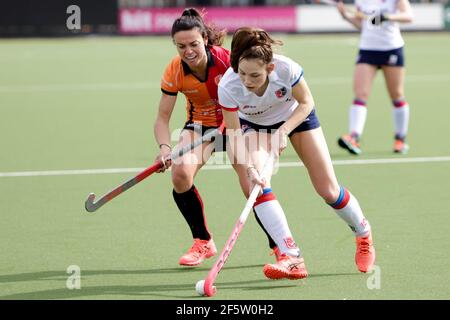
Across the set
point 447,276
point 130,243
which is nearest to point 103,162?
point 130,243

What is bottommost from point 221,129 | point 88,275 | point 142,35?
point 142,35

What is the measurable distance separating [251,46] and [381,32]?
4.59 m

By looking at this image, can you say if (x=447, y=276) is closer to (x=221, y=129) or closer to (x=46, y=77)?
(x=221, y=129)

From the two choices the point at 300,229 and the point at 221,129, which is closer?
the point at 221,129

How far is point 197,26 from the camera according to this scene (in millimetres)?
5629

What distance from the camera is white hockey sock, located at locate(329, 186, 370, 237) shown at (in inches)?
219

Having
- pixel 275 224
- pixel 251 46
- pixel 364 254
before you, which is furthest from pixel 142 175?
pixel 364 254

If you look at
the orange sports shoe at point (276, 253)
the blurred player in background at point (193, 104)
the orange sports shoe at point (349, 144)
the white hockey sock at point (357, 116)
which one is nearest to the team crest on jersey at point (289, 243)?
the orange sports shoe at point (276, 253)

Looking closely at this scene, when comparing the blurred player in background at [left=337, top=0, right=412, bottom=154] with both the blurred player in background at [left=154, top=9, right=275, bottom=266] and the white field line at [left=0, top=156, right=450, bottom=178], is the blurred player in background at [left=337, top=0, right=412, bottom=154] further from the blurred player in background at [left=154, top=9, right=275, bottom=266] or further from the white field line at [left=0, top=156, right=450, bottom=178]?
the blurred player in background at [left=154, top=9, right=275, bottom=266]

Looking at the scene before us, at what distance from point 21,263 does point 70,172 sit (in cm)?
307

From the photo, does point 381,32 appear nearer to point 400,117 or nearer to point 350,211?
point 400,117

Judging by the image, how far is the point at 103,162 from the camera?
9383 mm

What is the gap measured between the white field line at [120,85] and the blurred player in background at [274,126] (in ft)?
33.3

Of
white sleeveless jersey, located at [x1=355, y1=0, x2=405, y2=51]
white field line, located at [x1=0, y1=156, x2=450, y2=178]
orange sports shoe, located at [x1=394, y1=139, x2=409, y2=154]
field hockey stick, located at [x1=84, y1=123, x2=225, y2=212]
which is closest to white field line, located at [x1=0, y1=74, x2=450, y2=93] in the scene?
white sleeveless jersey, located at [x1=355, y1=0, x2=405, y2=51]
